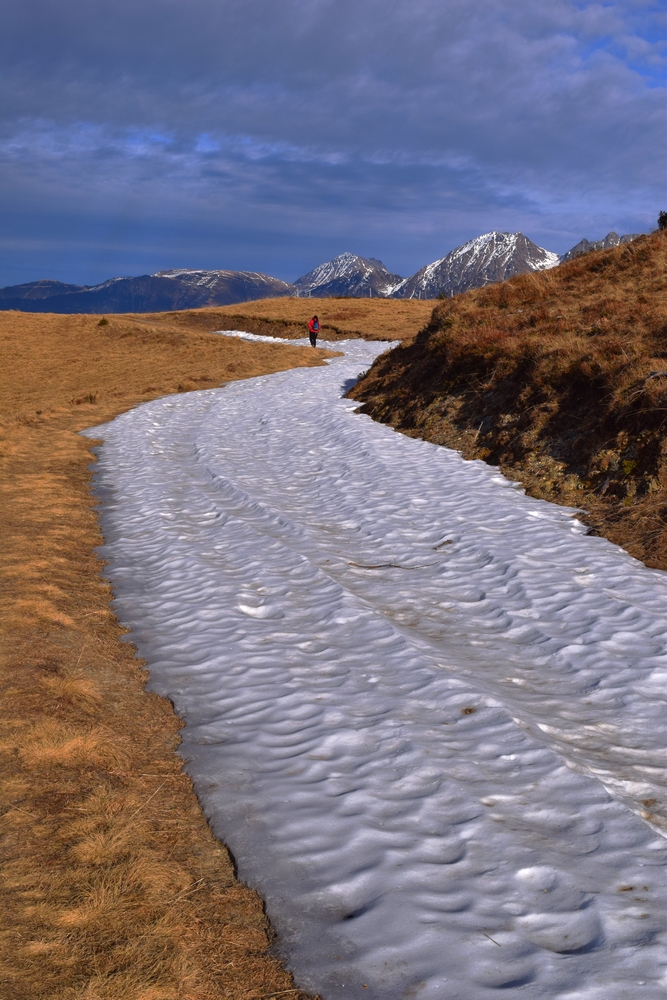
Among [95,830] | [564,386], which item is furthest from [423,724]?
[564,386]

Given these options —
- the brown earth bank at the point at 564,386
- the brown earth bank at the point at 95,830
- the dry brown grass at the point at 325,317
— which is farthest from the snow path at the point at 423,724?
the dry brown grass at the point at 325,317

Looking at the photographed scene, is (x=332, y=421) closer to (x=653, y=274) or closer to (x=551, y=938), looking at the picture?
(x=653, y=274)

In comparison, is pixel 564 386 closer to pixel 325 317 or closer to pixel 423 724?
pixel 423 724

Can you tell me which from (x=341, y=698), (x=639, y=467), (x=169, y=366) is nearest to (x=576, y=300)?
(x=639, y=467)

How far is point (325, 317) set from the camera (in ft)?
187

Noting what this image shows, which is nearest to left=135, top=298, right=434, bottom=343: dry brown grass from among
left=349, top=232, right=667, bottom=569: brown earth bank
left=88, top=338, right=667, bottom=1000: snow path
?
left=349, top=232, right=667, bottom=569: brown earth bank

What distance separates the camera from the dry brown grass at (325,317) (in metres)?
51.8

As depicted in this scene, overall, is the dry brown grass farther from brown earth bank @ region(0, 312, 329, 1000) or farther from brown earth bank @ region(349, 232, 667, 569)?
brown earth bank @ region(0, 312, 329, 1000)

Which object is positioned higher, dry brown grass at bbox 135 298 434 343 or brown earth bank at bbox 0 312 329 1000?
dry brown grass at bbox 135 298 434 343

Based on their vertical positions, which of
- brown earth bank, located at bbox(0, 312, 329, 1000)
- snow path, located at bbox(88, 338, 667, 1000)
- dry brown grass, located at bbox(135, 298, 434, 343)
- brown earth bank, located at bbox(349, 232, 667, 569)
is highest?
dry brown grass, located at bbox(135, 298, 434, 343)

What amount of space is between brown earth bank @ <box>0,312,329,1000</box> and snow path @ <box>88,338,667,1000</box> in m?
0.24

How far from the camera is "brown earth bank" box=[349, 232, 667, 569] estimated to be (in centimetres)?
1195

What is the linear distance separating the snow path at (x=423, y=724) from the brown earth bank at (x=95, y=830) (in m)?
0.24

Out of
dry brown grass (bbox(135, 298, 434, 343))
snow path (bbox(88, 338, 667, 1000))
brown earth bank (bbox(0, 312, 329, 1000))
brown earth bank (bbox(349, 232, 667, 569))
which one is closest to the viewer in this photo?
brown earth bank (bbox(0, 312, 329, 1000))
